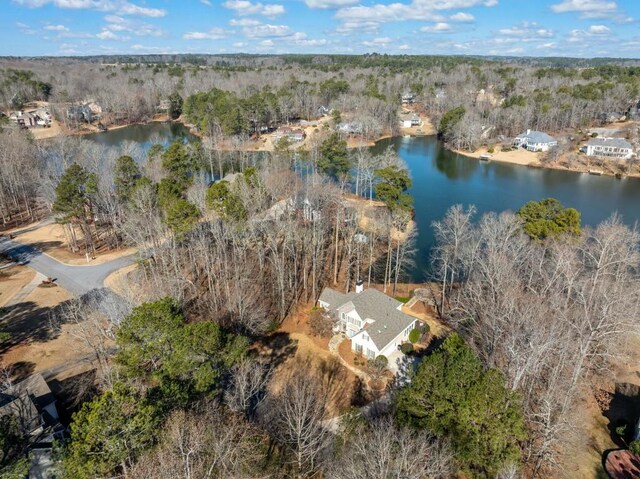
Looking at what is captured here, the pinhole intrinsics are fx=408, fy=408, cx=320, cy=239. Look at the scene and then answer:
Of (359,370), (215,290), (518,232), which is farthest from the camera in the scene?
(518,232)

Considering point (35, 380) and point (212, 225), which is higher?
point (212, 225)

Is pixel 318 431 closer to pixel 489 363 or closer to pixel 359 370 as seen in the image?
pixel 359 370

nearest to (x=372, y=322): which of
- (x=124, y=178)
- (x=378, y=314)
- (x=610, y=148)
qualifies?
(x=378, y=314)

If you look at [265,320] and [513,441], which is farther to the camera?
[265,320]

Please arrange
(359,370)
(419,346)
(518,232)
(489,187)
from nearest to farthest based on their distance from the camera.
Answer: (359,370) → (419,346) → (518,232) → (489,187)

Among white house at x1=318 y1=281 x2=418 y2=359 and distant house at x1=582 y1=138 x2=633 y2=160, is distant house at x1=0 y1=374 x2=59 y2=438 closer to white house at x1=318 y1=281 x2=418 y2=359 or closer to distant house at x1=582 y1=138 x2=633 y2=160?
white house at x1=318 y1=281 x2=418 y2=359

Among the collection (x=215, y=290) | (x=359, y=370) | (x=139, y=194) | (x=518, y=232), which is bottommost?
(x=359, y=370)

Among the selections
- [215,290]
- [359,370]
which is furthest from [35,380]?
[359,370]
